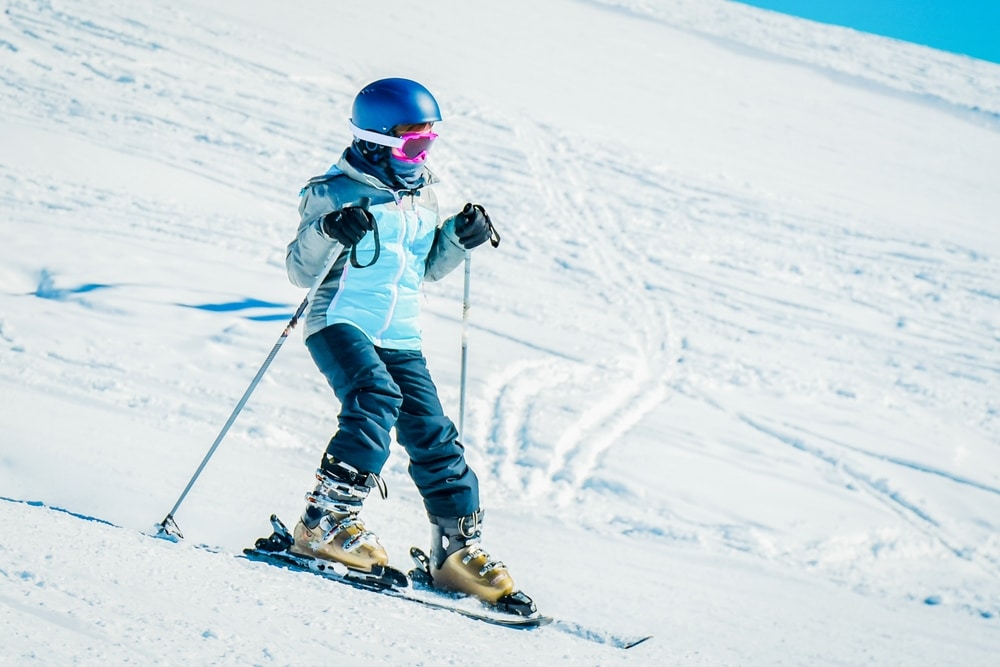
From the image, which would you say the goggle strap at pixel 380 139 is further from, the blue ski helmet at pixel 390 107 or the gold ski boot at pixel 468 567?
the gold ski boot at pixel 468 567

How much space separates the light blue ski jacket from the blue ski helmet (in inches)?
6.9

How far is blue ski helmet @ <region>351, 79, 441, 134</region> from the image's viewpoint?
330 cm

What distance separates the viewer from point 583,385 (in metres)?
6.44

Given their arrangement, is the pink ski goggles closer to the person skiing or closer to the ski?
the person skiing

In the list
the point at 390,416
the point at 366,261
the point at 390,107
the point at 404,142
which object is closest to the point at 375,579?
the point at 390,416

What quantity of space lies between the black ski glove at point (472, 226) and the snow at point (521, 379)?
1307 mm

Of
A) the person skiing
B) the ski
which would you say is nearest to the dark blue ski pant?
the person skiing

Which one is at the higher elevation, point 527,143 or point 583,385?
point 527,143

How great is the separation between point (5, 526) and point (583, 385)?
429cm

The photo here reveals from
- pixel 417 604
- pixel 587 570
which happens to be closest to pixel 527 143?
pixel 587 570

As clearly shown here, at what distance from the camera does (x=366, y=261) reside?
11.1 ft

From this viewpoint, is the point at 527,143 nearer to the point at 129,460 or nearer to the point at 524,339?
the point at 524,339

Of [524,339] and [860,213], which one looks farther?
[860,213]

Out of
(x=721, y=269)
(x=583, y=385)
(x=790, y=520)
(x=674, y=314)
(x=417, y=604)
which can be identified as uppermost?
(x=721, y=269)
